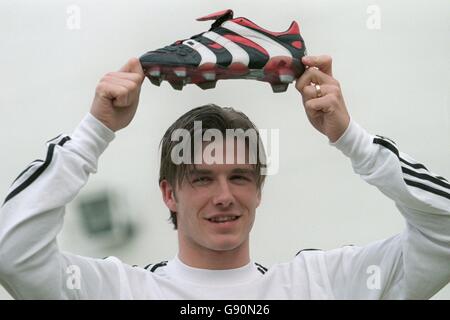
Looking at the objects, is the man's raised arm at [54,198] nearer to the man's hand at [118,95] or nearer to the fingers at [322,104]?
the man's hand at [118,95]

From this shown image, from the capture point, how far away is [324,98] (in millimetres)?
1004

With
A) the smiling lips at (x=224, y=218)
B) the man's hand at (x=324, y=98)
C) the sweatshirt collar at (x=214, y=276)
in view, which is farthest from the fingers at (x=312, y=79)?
the sweatshirt collar at (x=214, y=276)

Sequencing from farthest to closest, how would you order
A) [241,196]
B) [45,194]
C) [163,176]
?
[163,176] < [241,196] < [45,194]

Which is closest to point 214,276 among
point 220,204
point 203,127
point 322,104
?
point 220,204

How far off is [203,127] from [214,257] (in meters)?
0.23

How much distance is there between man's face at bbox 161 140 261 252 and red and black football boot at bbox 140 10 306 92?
0.52 ft

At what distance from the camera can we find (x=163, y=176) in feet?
4.01

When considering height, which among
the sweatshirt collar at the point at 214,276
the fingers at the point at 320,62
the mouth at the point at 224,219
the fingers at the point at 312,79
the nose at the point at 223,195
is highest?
the fingers at the point at 320,62

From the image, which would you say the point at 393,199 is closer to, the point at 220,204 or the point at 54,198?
the point at 220,204

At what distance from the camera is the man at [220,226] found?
98cm

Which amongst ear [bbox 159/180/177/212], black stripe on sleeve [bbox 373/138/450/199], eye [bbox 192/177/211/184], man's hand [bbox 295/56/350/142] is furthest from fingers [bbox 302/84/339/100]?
ear [bbox 159/180/177/212]
